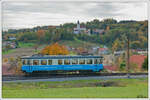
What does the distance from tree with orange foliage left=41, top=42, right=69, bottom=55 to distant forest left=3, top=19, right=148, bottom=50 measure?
2.96 feet

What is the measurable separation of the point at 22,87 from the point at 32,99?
10.5 ft

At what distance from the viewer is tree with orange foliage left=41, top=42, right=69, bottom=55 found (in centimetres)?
1641

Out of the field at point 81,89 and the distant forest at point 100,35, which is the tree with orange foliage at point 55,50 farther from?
the field at point 81,89

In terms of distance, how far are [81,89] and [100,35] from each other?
7513mm

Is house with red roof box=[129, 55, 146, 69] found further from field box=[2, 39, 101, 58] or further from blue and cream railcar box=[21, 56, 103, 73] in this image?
blue and cream railcar box=[21, 56, 103, 73]

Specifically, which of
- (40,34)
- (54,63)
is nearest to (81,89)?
(54,63)

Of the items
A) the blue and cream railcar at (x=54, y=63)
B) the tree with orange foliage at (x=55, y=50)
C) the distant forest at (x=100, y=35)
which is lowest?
the blue and cream railcar at (x=54, y=63)

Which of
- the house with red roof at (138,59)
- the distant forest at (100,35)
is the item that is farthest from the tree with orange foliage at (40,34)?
the house with red roof at (138,59)

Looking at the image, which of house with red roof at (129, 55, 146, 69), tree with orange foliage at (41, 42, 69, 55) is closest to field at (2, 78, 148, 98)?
house with red roof at (129, 55, 146, 69)

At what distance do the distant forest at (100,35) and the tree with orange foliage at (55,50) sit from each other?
902mm

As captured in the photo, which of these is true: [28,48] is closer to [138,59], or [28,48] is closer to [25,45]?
[25,45]

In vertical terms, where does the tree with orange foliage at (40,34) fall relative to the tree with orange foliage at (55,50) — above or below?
above

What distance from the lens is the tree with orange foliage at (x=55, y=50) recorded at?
53.8 feet

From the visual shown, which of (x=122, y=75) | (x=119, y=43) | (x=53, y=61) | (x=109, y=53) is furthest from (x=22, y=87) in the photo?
(x=119, y=43)
